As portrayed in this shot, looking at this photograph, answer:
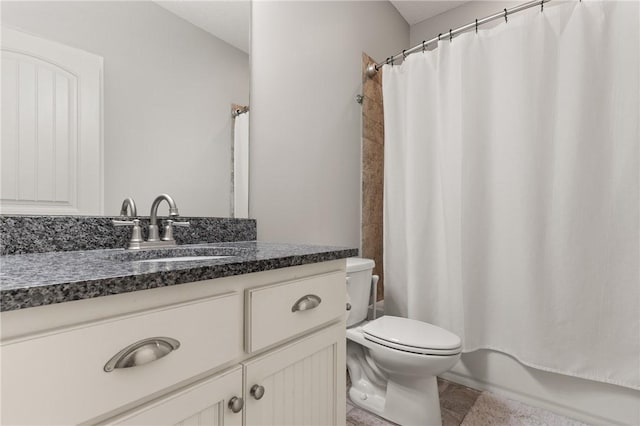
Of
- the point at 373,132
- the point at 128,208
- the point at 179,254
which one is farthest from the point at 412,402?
the point at 373,132

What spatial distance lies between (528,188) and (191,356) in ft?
5.33

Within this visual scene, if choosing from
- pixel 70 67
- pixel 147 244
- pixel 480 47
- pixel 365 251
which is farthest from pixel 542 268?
pixel 70 67

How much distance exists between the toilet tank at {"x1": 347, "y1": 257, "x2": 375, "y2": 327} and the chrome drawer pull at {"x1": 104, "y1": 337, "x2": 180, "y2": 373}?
114 cm

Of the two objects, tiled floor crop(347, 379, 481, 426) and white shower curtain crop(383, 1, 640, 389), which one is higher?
white shower curtain crop(383, 1, 640, 389)

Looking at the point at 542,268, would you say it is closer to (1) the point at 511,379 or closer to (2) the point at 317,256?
(1) the point at 511,379

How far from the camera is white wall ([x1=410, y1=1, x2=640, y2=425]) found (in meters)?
1.42

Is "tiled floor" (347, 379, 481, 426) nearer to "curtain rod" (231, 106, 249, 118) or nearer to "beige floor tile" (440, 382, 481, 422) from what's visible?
"beige floor tile" (440, 382, 481, 422)

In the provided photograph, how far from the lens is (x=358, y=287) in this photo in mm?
1697

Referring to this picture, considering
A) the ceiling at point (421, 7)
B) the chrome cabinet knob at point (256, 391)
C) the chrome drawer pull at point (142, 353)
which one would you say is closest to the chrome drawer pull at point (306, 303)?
the chrome cabinet knob at point (256, 391)

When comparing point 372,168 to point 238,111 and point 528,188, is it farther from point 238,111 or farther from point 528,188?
point 238,111

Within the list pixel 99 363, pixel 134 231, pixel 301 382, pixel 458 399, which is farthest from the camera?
pixel 458 399

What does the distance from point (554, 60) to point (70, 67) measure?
76.5 inches

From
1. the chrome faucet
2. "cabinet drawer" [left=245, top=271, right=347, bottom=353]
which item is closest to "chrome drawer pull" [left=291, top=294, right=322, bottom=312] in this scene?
"cabinet drawer" [left=245, top=271, right=347, bottom=353]

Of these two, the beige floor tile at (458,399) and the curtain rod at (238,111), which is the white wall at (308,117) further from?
the beige floor tile at (458,399)
